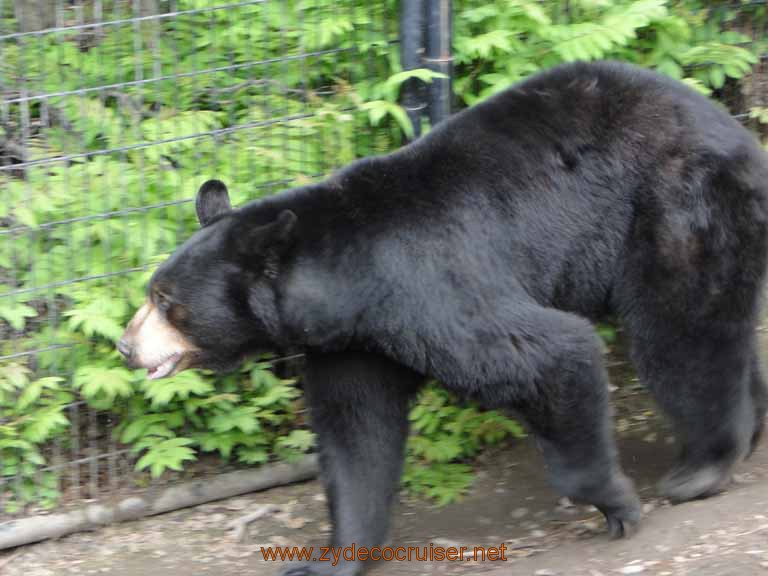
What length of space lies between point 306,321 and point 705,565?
1.75 m

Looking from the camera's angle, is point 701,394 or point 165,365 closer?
point 165,365

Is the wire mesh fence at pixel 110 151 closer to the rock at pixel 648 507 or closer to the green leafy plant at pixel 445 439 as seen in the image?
the green leafy plant at pixel 445 439

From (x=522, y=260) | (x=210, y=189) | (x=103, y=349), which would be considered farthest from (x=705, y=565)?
(x=103, y=349)

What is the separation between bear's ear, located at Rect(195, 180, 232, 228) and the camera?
4.82 meters

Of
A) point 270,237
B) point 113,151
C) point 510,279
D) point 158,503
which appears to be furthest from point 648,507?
point 113,151

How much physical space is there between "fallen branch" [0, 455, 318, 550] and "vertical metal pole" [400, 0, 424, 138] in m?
1.76

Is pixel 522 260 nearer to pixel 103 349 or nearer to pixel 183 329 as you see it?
pixel 183 329

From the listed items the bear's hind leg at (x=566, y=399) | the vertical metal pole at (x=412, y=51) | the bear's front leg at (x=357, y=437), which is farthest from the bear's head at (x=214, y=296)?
the vertical metal pole at (x=412, y=51)

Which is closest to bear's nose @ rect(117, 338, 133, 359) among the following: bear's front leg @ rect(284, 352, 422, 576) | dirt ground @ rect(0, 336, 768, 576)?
bear's front leg @ rect(284, 352, 422, 576)

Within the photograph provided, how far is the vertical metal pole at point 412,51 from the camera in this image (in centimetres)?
560

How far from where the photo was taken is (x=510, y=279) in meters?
4.63

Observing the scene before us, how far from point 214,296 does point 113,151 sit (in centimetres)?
108

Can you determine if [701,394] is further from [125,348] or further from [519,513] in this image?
[125,348]

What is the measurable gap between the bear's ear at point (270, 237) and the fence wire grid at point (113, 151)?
0.95 m
